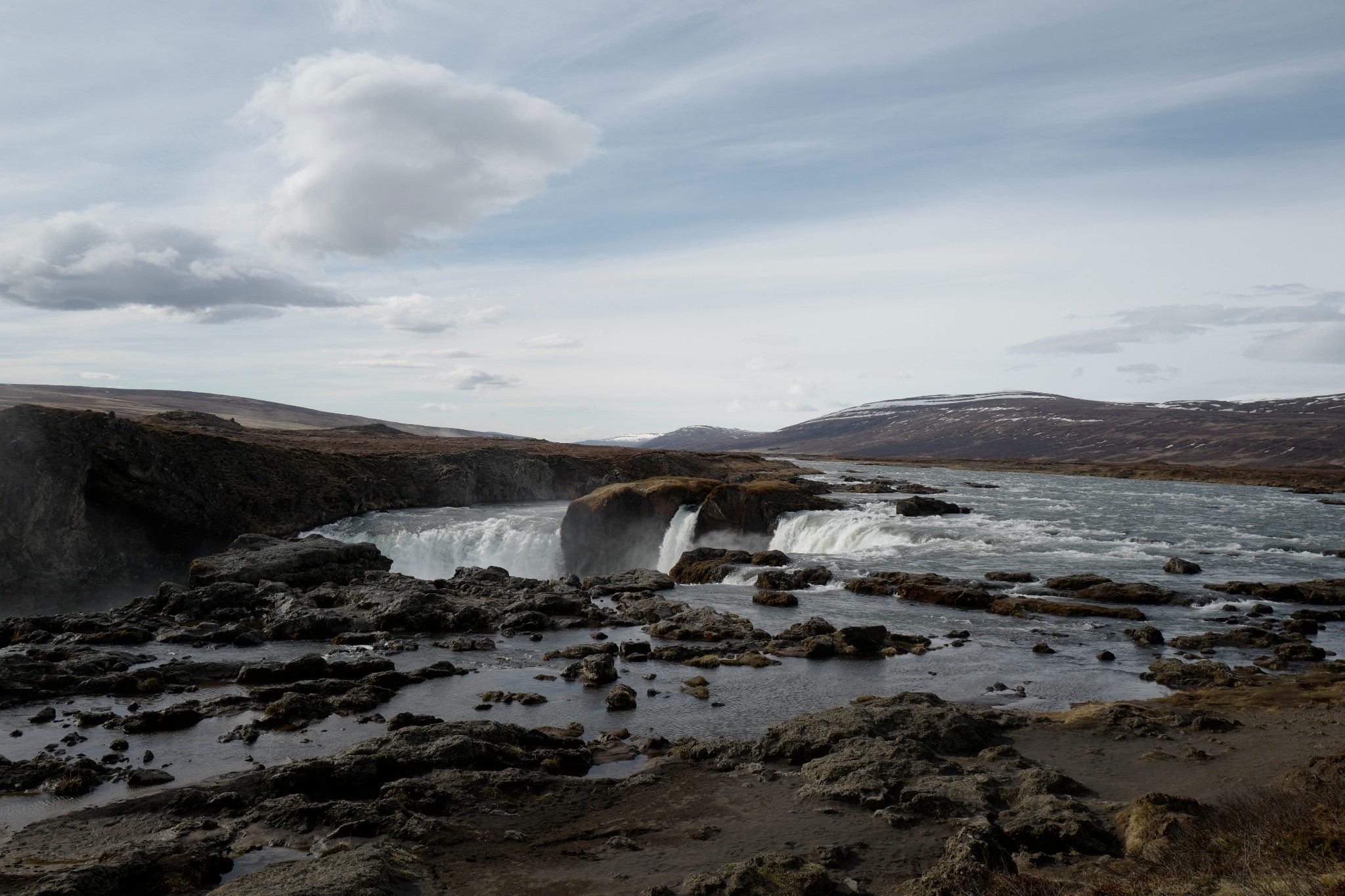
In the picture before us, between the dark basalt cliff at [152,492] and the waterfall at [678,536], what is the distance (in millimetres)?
26766

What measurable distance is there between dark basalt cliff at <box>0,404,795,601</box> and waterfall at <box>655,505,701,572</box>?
1054 inches

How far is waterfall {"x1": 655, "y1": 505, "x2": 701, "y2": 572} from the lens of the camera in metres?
47.6

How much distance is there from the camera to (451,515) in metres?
61.6

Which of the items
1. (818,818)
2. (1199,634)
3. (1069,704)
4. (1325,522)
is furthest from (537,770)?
(1325,522)

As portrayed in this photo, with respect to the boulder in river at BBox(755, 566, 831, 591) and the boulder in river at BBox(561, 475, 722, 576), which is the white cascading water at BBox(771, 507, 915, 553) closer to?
the boulder in river at BBox(561, 475, 722, 576)

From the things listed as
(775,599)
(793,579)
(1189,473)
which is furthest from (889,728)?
(1189,473)

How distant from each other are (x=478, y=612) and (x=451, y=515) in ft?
109

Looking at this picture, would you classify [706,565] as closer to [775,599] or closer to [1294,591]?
[775,599]

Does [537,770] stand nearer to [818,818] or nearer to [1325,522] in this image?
[818,818]

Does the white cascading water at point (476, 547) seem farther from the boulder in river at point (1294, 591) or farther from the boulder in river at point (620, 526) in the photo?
the boulder in river at point (1294, 591)

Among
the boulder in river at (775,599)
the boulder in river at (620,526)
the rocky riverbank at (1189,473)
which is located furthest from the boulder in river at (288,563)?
the rocky riverbank at (1189,473)

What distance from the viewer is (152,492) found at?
44.2 metres

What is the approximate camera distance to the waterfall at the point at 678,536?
47.6 metres

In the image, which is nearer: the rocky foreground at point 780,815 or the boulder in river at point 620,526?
the rocky foreground at point 780,815
